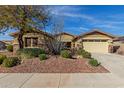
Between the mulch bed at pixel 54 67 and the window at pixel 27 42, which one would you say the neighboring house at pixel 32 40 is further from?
the mulch bed at pixel 54 67

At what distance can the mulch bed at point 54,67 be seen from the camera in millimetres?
11875

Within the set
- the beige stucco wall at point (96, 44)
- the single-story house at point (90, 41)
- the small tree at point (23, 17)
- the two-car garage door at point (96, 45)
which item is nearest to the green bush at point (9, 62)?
the small tree at point (23, 17)

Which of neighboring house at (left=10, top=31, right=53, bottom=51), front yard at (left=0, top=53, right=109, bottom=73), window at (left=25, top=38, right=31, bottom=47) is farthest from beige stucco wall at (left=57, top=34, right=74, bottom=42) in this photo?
window at (left=25, top=38, right=31, bottom=47)

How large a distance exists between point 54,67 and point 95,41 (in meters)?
12.6

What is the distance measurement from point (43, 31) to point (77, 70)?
6018 mm

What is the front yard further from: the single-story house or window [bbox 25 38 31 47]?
window [bbox 25 38 31 47]

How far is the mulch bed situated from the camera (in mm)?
11875

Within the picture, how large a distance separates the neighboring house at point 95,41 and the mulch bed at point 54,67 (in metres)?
9.96

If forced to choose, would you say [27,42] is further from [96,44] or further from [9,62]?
[9,62]

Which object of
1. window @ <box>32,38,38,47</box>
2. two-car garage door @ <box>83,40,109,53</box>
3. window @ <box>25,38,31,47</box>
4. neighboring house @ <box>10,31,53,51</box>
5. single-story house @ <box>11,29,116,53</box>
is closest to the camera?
neighboring house @ <box>10,31,53,51</box>
